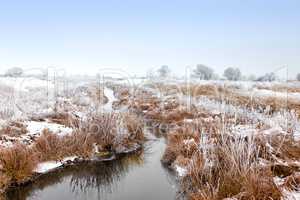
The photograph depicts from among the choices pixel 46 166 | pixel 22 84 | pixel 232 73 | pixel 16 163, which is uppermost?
pixel 232 73

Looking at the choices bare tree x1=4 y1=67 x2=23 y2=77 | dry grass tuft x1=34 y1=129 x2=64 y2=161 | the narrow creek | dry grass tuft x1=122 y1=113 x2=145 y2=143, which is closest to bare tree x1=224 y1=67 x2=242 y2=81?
A: bare tree x1=4 y1=67 x2=23 y2=77

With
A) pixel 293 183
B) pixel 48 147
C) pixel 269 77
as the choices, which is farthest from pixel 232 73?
pixel 293 183

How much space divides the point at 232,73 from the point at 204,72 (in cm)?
549

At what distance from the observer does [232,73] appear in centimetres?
5956

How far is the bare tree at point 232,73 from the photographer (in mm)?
57278

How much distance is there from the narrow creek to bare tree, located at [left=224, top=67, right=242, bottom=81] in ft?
163

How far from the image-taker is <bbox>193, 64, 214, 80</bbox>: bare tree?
57.8 metres

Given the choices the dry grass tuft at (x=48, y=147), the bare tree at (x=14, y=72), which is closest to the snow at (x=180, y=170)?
the dry grass tuft at (x=48, y=147)

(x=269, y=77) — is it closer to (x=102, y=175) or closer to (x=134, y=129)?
(x=134, y=129)

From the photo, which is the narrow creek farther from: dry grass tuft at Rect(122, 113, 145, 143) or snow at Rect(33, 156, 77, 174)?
dry grass tuft at Rect(122, 113, 145, 143)

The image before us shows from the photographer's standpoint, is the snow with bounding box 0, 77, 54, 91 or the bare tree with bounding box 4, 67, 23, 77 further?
the bare tree with bounding box 4, 67, 23, 77

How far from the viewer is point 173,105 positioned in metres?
19.7

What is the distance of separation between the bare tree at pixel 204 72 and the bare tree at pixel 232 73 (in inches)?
115

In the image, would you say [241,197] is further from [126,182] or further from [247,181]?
[126,182]
